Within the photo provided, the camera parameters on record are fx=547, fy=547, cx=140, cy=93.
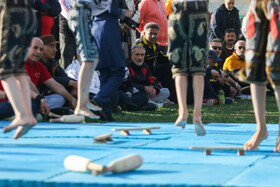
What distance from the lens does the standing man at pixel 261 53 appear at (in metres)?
3.92

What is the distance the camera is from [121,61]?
22.1 ft

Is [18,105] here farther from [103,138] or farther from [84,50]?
[84,50]

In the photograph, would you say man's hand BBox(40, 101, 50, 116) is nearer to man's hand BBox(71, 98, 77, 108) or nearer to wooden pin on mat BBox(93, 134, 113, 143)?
man's hand BBox(71, 98, 77, 108)

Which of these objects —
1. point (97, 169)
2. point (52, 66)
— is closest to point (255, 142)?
point (97, 169)

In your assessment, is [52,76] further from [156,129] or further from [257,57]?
[257,57]

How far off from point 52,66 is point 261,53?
3908 mm

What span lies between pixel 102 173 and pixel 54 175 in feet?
0.94

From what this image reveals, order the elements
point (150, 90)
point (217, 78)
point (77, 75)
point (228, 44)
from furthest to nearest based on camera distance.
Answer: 1. point (228, 44)
2. point (217, 78)
3. point (150, 90)
4. point (77, 75)

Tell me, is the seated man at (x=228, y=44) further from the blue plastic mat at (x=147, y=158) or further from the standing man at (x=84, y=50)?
the standing man at (x=84, y=50)

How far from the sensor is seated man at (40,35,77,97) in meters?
7.22

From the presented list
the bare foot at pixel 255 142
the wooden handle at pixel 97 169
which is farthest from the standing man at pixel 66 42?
the wooden handle at pixel 97 169

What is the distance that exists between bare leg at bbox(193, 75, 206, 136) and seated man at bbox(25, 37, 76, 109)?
255cm

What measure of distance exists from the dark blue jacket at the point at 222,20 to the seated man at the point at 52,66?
17.6 ft

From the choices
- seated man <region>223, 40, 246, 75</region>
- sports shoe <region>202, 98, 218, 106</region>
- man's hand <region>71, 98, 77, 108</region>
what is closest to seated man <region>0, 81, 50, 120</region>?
man's hand <region>71, 98, 77, 108</region>
